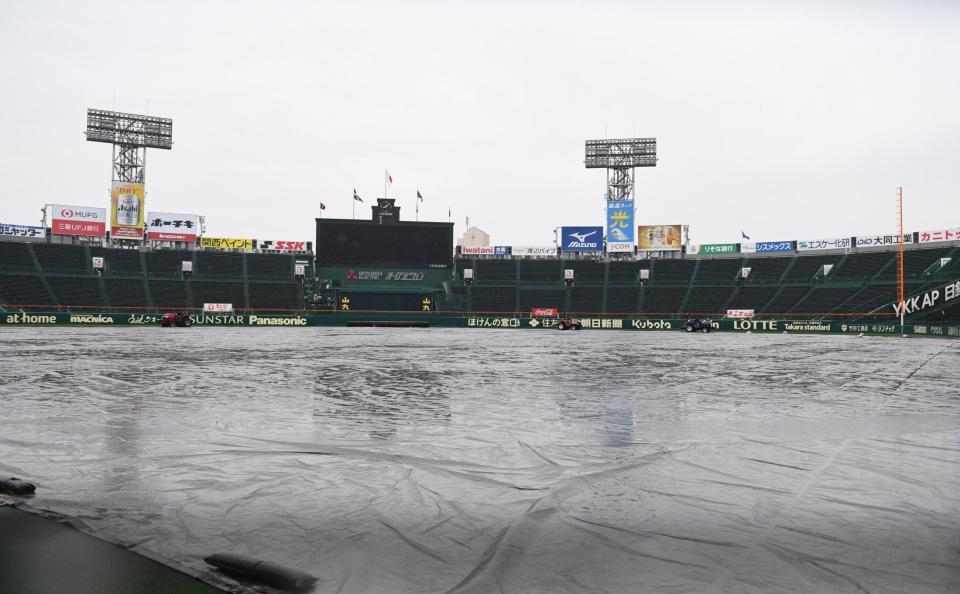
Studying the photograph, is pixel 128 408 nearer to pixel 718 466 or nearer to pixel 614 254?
pixel 718 466

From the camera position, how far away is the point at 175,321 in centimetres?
5359

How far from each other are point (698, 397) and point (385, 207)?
60.5m

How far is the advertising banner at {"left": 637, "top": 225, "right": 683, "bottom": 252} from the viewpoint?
3019 inches

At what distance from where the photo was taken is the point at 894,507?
5172 millimetres

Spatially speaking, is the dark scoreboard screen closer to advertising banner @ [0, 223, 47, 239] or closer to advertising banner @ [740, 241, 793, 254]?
advertising banner @ [0, 223, 47, 239]

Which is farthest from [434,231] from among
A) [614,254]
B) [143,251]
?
[143,251]

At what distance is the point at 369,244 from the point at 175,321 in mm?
22678

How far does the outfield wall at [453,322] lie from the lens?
171ft

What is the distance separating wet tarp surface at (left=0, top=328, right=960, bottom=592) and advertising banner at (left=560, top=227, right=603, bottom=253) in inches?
2563

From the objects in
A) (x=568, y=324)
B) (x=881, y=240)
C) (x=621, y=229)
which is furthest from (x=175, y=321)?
(x=881, y=240)

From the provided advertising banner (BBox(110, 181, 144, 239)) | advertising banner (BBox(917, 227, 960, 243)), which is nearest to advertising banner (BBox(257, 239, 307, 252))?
advertising banner (BBox(110, 181, 144, 239))

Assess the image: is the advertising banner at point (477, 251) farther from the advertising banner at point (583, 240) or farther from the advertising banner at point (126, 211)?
the advertising banner at point (126, 211)

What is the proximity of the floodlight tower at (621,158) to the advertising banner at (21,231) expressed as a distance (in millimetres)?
67513

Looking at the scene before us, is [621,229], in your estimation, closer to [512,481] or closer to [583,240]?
[583,240]
